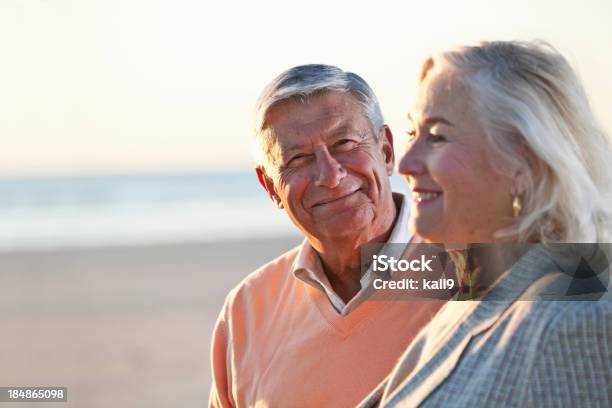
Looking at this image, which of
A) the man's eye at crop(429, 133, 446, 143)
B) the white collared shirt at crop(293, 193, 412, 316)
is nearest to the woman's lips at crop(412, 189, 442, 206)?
the man's eye at crop(429, 133, 446, 143)

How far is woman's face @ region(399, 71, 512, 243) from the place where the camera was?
2.07 metres

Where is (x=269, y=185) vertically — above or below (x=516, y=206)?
above

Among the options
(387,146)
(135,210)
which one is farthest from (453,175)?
(135,210)

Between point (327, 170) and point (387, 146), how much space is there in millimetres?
287

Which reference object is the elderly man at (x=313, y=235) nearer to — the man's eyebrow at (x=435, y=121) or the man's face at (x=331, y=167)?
the man's face at (x=331, y=167)

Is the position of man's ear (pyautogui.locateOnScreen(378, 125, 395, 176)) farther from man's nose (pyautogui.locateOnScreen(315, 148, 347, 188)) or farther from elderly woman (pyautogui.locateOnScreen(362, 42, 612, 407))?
elderly woman (pyautogui.locateOnScreen(362, 42, 612, 407))

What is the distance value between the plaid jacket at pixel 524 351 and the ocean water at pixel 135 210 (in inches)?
312

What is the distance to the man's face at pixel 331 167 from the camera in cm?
294

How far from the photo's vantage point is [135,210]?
14688 millimetres

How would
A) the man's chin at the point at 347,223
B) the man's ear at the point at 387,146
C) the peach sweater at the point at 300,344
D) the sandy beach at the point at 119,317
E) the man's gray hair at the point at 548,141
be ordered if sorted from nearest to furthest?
the man's gray hair at the point at 548,141 < the peach sweater at the point at 300,344 < the man's chin at the point at 347,223 < the man's ear at the point at 387,146 < the sandy beach at the point at 119,317

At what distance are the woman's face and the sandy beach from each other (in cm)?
394

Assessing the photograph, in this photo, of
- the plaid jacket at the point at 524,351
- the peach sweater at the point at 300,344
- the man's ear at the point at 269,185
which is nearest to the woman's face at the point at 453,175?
the plaid jacket at the point at 524,351

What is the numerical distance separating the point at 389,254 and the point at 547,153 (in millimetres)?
968

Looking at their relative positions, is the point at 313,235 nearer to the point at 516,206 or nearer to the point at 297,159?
the point at 297,159
